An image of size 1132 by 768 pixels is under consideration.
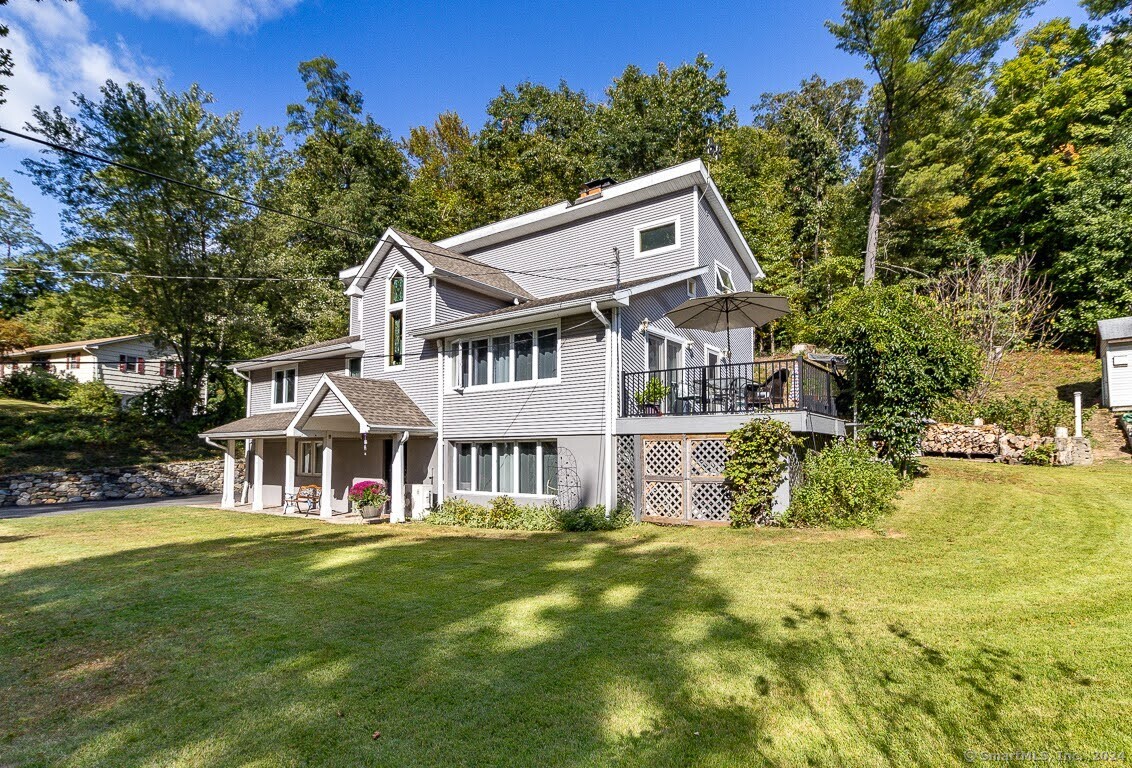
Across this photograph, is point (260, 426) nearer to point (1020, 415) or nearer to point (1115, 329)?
point (1020, 415)

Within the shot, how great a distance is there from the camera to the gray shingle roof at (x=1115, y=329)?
18.8 metres

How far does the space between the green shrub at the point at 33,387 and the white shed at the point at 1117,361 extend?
48.7 metres

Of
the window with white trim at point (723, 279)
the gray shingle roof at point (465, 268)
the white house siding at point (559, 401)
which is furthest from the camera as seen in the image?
the window with white trim at point (723, 279)

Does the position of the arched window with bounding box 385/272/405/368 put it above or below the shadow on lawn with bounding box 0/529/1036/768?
above

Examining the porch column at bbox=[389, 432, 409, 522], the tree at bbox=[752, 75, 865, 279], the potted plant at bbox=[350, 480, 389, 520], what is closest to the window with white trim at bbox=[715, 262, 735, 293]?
the porch column at bbox=[389, 432, 409, 522]

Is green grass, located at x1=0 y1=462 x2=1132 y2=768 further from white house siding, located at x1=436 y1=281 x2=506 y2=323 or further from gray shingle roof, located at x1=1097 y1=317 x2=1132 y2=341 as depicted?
gray shingle roof, located at x1=1097 y1=317 x2=1132 y2=341

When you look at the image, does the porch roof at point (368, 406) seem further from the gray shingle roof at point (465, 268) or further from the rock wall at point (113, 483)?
the rock wall at point (113, 483)

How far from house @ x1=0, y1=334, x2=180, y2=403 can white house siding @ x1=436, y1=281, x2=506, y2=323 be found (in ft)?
87.8

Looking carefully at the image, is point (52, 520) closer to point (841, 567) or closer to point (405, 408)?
point (405, 408)

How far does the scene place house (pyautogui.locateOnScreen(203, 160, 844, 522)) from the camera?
496 inches

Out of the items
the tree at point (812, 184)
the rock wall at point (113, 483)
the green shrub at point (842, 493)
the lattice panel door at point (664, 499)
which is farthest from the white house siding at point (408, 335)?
the tree at point (812, 184)

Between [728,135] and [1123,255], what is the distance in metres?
21.0

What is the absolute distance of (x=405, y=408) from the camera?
15.7 meters

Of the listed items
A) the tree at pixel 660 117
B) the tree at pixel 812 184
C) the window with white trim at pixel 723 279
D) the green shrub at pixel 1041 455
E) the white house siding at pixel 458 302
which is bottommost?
the green shrub at pixel 1041 455
